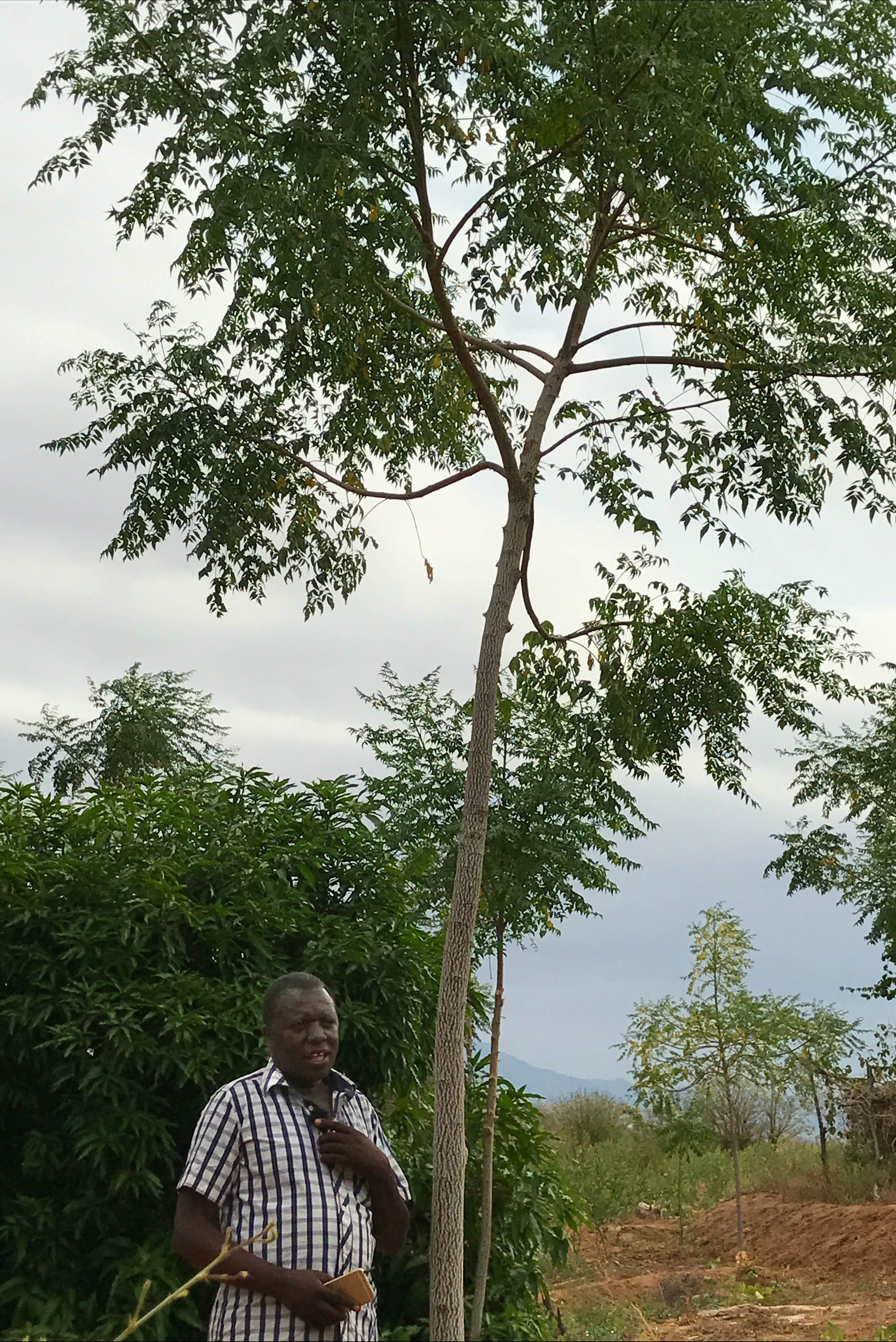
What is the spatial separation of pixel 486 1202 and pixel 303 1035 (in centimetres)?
294

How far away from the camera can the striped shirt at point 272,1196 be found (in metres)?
3.38

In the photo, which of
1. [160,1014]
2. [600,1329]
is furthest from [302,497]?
[600,1329]

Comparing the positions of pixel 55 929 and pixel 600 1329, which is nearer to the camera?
pixel 55 929

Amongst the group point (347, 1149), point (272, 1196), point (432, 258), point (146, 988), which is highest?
point (432, 258)

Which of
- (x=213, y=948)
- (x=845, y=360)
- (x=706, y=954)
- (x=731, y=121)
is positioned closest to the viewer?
(x=213, y=948)

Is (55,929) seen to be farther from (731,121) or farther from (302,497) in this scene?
(731,121)

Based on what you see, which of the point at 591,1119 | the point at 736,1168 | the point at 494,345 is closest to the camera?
the point at 494,345

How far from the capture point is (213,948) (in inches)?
235

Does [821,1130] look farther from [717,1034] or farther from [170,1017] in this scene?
[170,1017]

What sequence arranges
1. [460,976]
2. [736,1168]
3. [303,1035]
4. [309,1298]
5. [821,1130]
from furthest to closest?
[821,1130]
[736,1168]
[460,976]
[303,1035]
[309,1298]

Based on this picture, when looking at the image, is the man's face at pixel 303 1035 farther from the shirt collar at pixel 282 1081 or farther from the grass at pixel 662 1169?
the grass at pixel 662 1169

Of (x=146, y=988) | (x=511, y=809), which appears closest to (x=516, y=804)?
(x=511, y=809)

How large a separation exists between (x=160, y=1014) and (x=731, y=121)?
17.0 ft

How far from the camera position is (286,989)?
3600mm
